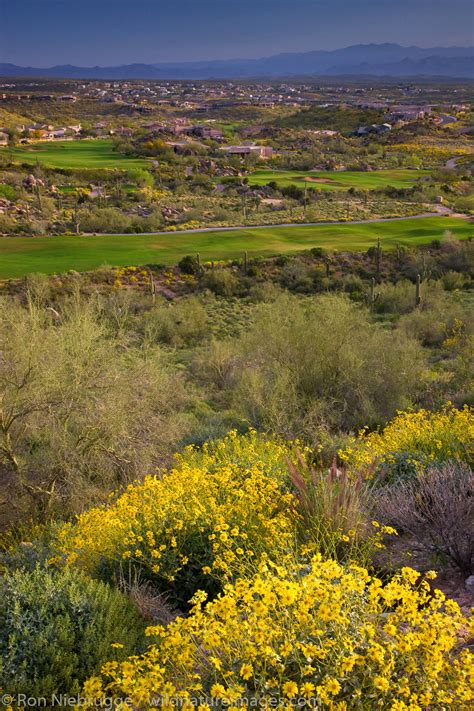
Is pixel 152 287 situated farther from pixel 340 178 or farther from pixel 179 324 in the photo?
pixel 340 178

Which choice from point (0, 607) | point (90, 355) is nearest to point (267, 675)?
point (0, 607)

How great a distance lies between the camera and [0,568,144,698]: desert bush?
14.1 ft

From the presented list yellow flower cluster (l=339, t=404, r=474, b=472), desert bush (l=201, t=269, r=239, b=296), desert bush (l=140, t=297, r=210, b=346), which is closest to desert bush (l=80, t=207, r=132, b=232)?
desert bush (l=201, t=269, r=239, b=296)

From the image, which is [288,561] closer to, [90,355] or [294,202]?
[90,355]

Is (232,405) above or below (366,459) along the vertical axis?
below

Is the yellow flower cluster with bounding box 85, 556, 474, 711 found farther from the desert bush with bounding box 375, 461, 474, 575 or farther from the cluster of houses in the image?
the cluster of houses

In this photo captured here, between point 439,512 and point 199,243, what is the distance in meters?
40.3

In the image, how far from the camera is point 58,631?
179 inches

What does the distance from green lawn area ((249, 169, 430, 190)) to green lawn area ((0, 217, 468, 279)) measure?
20.2 meters

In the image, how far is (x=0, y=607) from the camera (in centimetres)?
483

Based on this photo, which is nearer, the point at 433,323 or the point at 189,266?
the point at 433,323

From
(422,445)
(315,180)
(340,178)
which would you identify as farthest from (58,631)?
(340,178)

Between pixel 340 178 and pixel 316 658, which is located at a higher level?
pixel 340 178

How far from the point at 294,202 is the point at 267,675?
62.7 m
